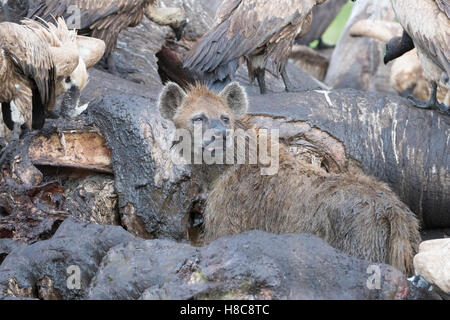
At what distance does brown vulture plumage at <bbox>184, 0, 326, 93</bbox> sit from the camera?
7.55 m

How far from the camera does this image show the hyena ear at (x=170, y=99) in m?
5.52

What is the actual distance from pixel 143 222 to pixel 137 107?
925 millimetres

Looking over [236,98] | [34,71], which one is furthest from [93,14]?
[236,98]

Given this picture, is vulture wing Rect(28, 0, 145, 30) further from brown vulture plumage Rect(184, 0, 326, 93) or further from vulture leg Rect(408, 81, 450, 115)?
vulture leg Rect(408, 81, 450, 115)

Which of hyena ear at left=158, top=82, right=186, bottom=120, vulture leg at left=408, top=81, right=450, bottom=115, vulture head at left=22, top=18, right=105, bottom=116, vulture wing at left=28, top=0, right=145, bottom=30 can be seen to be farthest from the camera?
vulture wing at left=28, top=0, right=145, bottom=30

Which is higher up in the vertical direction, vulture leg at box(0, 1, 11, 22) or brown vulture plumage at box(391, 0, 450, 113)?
vulture leg at box(0, 1, 11, 22)

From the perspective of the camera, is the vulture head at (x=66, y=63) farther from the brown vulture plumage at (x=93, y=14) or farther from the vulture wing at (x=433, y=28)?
the vulture wing at (x=433, y=28)

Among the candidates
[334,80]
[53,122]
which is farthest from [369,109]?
[334,80]

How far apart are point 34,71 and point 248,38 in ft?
6.43

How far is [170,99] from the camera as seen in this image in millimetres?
5582

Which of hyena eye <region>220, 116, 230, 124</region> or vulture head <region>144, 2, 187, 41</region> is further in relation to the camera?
vulture head <region>144, 2, 187, 41</region>

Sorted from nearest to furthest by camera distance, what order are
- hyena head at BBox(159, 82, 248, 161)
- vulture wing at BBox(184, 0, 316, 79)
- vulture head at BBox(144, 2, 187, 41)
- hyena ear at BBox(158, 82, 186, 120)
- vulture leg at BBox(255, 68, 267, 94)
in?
hyena head at BBox(159, 82, 248, 161) → hyena ear at BBox(158, 82, 186, 120) → vulture wing at BBox(184, 0, 316, 79) → vulture leg at BBox(255, 68, 267, 94) → vulture head at BBox(144, 2, 187, 41)

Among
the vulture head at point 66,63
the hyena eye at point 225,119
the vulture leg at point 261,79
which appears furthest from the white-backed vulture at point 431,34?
the vulture head at point 66,63

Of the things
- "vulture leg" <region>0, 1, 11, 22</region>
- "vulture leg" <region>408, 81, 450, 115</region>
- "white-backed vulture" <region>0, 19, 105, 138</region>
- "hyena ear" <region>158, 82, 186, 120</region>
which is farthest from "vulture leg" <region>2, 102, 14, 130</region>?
"vulture leg" <region>408, 81, 450, 115</region>
